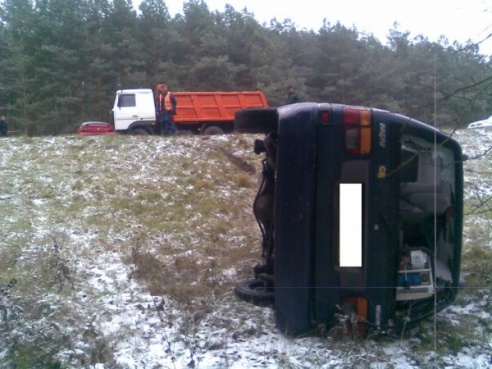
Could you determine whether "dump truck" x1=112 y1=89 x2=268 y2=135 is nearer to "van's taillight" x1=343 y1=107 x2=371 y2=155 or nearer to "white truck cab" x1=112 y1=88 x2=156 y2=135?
"white truck cab" x1=112 y1=88 x2=156 y2=135

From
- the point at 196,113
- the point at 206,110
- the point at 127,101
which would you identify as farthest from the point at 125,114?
the point at 206,110

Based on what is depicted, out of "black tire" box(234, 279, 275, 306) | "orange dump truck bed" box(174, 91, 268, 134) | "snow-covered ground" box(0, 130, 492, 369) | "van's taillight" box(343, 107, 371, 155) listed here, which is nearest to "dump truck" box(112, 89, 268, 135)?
"orange dump truck bed" box(174, 91, 268, 134)

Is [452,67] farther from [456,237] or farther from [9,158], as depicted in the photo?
[9,158]

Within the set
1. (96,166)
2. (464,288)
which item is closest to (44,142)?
(96,166)

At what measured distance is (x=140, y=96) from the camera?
2552cm

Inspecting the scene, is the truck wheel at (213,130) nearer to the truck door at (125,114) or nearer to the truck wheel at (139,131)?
the truck wheel at (139,131)

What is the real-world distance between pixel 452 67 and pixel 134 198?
696 cm

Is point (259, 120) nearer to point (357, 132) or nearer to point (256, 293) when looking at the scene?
point (357, 132)

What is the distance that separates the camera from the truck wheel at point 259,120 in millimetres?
6434

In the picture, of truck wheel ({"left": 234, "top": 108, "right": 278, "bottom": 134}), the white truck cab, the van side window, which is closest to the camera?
truck wheel ({"left": 234, "top": 108, "right": 278, "bottom": 134})

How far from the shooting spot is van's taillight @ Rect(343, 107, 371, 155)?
530 centimetres

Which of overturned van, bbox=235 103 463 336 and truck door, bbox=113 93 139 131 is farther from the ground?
truck door, bbox=113 93 139 131

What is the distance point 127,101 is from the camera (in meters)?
25.5

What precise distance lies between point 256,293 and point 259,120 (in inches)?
62.9
